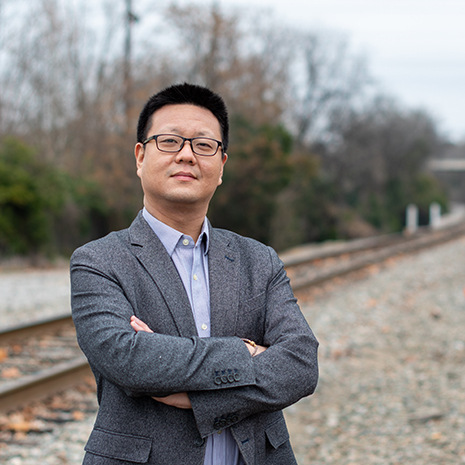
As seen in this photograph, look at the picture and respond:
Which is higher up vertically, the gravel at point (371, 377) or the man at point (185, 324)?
the man at point (185, 324)

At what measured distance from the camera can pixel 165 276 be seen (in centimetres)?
206

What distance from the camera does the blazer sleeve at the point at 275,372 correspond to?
1.92 m

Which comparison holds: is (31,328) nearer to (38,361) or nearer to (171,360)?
(38,361)

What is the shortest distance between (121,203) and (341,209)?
16.8 metres

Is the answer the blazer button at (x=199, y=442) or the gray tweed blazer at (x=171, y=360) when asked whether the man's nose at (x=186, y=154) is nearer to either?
the gray tweed blazer at (x=171, y=360)

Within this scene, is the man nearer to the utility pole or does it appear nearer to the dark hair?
the dark hair

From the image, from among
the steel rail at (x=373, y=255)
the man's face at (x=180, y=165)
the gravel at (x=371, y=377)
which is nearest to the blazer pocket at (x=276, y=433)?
the man's face at (x=180, y=165)

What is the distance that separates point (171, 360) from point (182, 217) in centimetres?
53

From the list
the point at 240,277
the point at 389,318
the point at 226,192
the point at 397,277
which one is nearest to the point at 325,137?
the point at 226,192

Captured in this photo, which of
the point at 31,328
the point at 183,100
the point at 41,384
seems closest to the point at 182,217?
the point at 183,100

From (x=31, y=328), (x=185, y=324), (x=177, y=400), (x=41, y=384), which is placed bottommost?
(x=31, y=328)

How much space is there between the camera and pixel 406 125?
42.9 metres

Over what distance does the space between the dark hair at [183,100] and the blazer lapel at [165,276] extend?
398mm

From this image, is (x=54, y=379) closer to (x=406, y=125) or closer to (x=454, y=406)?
(x=454, y=406)
